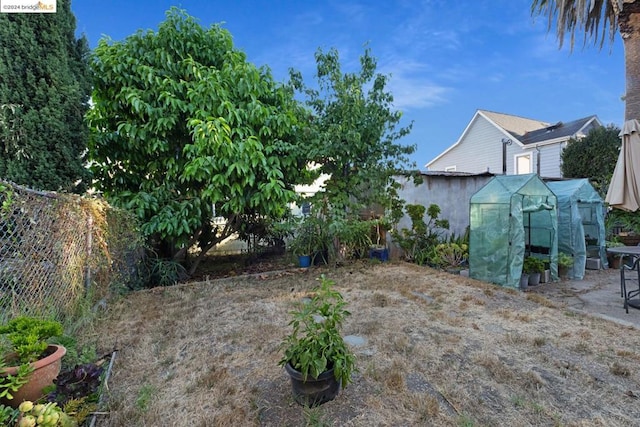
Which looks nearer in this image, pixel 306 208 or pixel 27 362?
pixel 27 362

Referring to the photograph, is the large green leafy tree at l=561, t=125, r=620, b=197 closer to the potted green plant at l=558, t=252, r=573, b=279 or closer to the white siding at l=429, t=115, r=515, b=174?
the white siding at l=429, t=115, r=515, b=174

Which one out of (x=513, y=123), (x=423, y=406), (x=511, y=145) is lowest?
(x=423, y=406)

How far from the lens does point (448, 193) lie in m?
8.34

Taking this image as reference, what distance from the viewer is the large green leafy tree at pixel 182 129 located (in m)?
4.89

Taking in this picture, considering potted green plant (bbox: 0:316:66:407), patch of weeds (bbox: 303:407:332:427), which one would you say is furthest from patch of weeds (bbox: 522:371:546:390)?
potted green plant (bbox: 0:316:66:407)

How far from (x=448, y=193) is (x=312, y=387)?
24.4 ft

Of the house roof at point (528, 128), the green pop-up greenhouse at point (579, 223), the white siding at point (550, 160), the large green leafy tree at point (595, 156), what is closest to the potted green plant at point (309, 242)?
the green pop-up greenhouse at point (579, 223)

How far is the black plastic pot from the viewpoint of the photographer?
1.99 m

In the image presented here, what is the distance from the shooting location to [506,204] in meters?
5.43

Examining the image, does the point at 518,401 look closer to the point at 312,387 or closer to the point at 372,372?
the point at 372,372

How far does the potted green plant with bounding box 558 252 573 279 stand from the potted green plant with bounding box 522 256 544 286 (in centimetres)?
72

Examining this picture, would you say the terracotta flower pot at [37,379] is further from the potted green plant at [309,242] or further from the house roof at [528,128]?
the house roof at [528,128]

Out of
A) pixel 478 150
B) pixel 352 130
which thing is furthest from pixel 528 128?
pixel 352 130

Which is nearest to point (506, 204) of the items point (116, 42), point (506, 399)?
point (506, 399)
